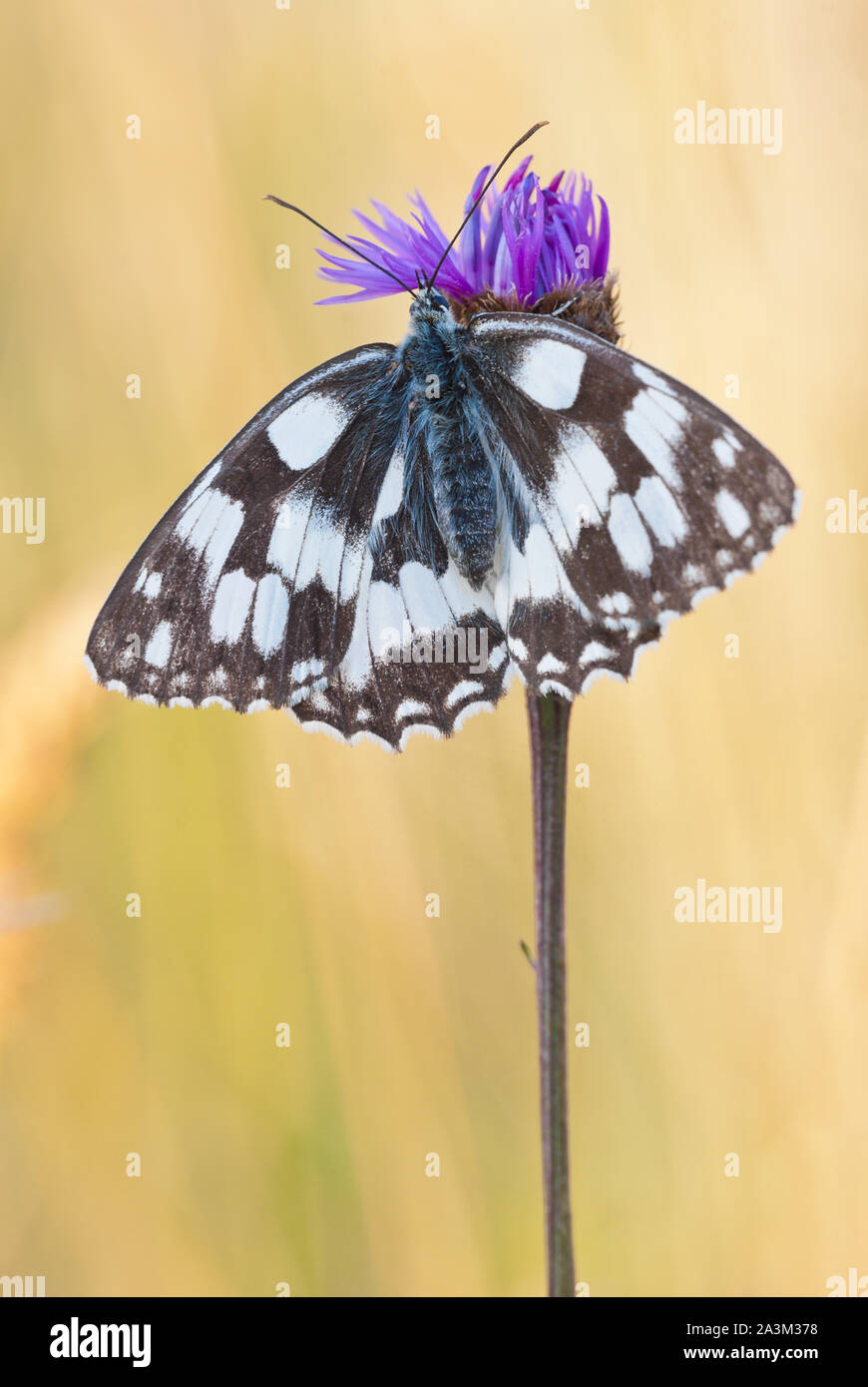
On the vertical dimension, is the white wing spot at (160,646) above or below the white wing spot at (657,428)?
below

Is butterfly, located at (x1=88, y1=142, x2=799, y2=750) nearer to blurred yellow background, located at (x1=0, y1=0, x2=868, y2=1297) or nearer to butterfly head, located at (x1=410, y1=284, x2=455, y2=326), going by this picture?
butterfly head, located at (x1=410, y1=284, x2=455, y2=326)

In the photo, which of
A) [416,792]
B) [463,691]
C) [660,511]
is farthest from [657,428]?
[416,792]

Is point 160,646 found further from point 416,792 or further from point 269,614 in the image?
point 416,792

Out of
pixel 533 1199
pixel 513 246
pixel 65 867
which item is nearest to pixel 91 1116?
pixel 65 867

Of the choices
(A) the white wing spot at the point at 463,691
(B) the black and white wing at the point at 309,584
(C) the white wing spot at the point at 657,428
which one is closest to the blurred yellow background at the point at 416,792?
(B) the black and white wing at the point at 309,584

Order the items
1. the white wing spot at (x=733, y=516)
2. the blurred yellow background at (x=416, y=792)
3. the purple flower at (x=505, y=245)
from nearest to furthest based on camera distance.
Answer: the white wing spot at (x=733, y=516), the purple flower at (x=505, y=245), the blurred yellow background at (x=416, y=792)

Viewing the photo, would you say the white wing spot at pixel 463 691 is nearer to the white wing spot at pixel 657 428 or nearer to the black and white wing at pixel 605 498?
the black and white wing at pixel 605 498
